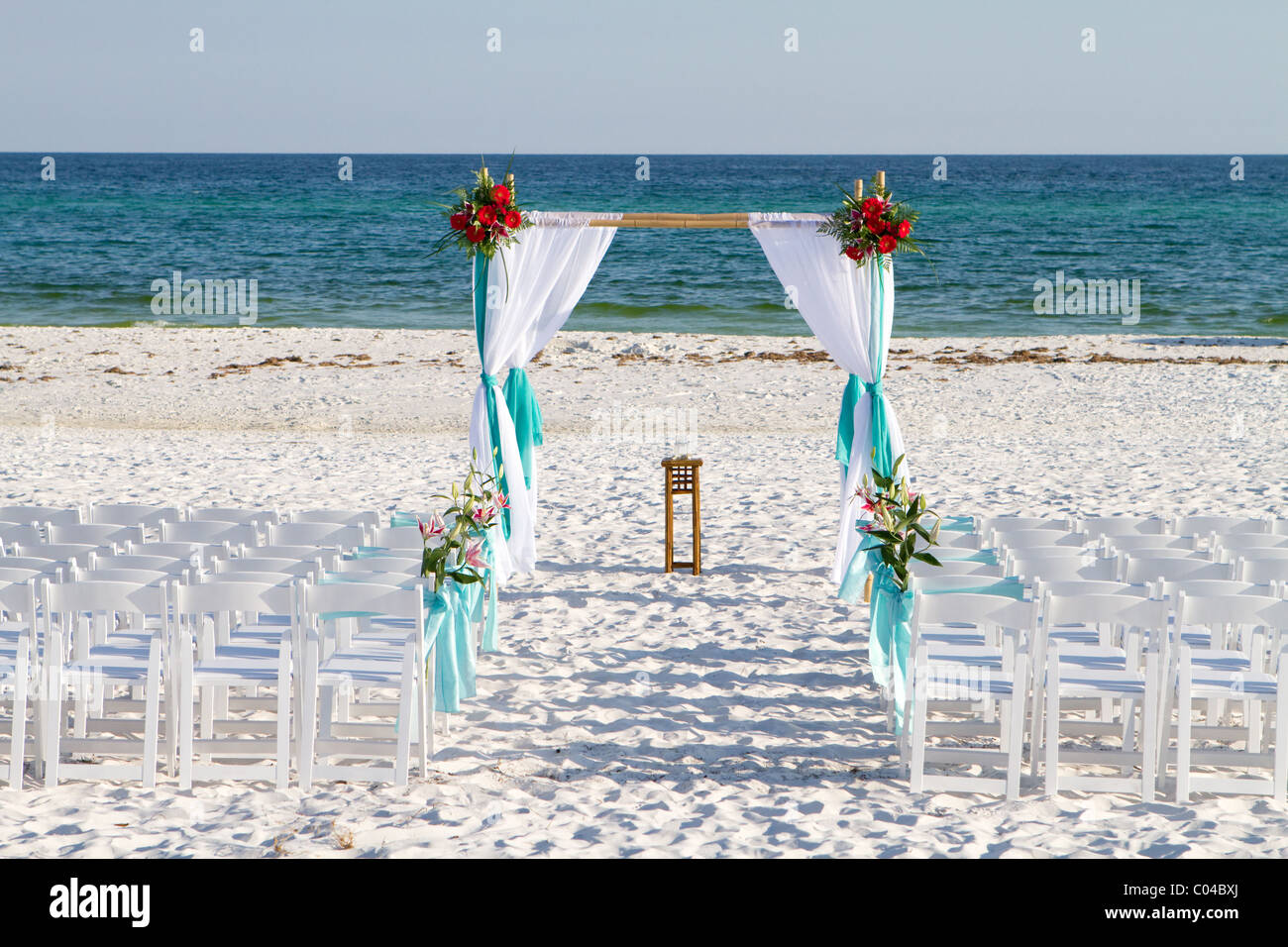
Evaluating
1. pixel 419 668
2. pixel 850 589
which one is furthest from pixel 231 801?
pixel 850 589

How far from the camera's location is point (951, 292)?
28625 mm

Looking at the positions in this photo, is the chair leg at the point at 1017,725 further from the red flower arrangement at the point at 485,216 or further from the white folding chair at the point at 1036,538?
the red flower arrangement at the point at 485,216

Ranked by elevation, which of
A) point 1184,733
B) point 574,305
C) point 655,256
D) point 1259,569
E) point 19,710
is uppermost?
point 655,256

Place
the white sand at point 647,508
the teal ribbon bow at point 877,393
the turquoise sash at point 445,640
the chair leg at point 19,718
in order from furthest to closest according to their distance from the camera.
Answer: the teal ribbon bow at point 877,393, the turquoise sash at point 445,640, the chair leg at point 19,718, the white sand at point 647,508

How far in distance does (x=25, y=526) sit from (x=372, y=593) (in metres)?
3.06

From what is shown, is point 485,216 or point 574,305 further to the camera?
point 574,305

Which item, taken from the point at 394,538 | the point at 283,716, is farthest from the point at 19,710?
the point at 394,538

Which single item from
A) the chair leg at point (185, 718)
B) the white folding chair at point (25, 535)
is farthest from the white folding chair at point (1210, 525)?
the white folding chair at point (25, 535)

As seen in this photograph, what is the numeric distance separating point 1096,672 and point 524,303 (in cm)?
432

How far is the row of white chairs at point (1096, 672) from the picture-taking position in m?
4.62

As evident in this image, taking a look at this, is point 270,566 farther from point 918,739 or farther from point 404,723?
point 918,739

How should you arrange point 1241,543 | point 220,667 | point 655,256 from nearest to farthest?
point 220,667, point 1241,543, point 655,256

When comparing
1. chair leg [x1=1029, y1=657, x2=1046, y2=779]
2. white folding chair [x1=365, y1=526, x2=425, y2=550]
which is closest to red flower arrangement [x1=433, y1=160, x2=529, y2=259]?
white folding chair [x1=365, y1=526, x2=425, y2=550]

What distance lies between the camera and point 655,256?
107 feet
